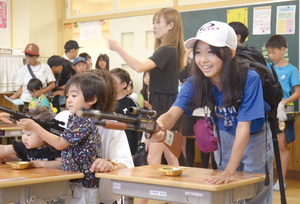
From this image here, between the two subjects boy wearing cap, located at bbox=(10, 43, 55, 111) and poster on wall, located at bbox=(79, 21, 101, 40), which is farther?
poster on wall, located at bbox=(79, 21, 101, 40)

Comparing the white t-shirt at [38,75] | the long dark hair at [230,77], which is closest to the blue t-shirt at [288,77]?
the long dark hair at [230,77]

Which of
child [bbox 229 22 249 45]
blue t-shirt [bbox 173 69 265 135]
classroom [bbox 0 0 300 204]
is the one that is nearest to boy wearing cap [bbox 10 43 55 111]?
classroom [bbox 0 0 300 204]

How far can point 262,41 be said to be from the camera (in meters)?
4.84

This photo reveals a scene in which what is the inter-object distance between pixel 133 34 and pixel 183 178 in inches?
184

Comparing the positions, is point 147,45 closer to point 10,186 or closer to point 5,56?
point 5,56

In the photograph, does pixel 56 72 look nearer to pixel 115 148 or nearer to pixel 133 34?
pixel 133 34

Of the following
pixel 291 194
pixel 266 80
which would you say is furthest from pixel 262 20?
pixel 266 80

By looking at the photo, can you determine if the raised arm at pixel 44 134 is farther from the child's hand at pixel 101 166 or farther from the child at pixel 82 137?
the child's hand at pixel 101 166

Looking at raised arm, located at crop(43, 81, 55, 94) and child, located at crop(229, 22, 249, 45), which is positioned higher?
child, located at crop(229, 22, 249, 45)

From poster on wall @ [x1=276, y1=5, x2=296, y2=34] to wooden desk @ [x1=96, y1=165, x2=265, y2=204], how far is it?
3.48m

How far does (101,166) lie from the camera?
1.96m

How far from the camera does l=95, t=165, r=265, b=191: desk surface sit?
1.47 metres

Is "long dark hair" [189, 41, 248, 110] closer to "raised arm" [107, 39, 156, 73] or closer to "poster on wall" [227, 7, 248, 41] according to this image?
"raised arm" [107, 39, 156, 73]

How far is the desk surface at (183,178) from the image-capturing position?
1.47 metres
